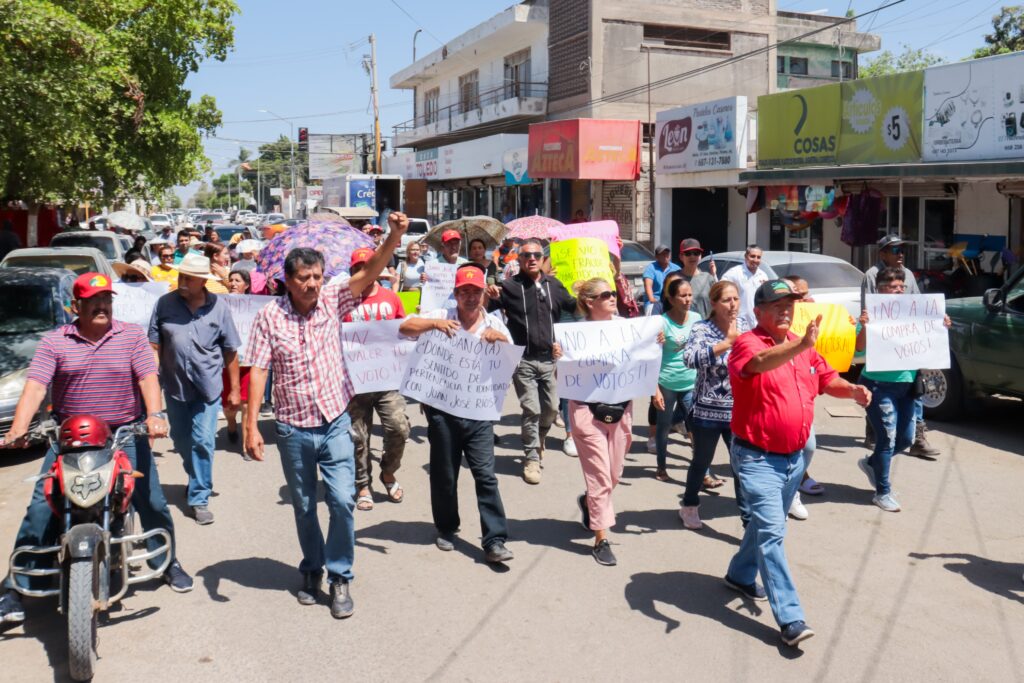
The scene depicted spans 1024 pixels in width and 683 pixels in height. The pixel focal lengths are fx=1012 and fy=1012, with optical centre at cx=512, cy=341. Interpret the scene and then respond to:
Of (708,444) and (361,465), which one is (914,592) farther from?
(361,465)

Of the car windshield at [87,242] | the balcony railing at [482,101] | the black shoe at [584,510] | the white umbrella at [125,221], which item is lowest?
the black shoe at [584,510]

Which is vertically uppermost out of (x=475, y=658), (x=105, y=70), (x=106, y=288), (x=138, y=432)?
(x=105, y=70)

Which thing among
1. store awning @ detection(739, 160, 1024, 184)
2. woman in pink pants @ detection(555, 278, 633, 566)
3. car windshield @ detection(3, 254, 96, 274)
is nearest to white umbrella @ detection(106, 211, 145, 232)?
car windshield @ detection(3, 254, 96, 274)

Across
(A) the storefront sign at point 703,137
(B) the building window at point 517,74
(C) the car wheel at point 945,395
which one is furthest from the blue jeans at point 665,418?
(B) the building window at point 517,74

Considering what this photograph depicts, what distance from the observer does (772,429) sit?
203 inches

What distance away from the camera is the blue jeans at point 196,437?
7.25m

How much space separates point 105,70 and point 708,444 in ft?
36.9

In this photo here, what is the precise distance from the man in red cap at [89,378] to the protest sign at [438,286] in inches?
227

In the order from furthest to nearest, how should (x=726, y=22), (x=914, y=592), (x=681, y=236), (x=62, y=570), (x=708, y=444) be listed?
(x=726, y=22) < (x=681, y=236) < (x=708, y=444) < (x=914, y=592) < (x=62, y=570)

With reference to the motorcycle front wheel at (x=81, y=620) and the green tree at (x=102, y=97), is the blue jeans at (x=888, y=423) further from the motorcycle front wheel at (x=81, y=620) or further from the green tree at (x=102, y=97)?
the green tree at (x=102, y=97)

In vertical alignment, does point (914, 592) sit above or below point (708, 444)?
below

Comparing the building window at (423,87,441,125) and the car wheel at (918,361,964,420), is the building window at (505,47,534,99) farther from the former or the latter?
the car wheel at (918,361,964,420)

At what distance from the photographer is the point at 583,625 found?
5.36m

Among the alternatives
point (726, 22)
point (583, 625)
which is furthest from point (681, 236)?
point (583, 625)
